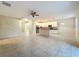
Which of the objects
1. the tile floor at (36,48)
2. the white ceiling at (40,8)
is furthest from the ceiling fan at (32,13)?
the tile floor at (36,48)

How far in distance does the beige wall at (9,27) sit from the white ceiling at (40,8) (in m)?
0.10

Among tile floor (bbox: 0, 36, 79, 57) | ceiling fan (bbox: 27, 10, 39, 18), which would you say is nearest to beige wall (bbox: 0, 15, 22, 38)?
tile floor (bbox: 0, 36, 79, 57)

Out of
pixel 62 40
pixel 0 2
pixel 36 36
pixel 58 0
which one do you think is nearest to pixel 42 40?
pixel 36 36

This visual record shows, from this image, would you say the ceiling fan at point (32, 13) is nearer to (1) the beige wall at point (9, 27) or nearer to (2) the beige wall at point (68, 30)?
(1) the beige wall at point (9, 27)

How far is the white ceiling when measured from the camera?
2293mm

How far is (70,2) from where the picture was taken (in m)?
2.28

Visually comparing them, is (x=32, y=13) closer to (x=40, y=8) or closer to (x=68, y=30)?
(x=40, y=8)

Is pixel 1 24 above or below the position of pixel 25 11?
below

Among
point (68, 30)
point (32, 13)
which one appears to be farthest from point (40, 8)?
point (68, 30)

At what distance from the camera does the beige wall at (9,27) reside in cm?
230

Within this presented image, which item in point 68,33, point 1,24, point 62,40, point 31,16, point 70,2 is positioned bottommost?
point 62,40

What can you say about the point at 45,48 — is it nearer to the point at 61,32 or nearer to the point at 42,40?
the point at 42,40

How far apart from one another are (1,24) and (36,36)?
2.44 ft

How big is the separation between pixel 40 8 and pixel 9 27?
73 centimetres
